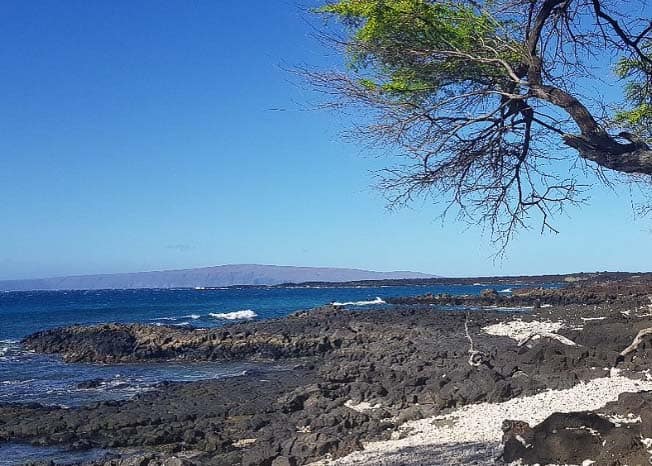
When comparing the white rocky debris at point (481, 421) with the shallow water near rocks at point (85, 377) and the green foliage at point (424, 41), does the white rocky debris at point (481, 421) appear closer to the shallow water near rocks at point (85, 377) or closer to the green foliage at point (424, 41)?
the green foliage at point (424, 41)

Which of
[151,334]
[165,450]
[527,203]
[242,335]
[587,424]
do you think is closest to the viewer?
[527,203]

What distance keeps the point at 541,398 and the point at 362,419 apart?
2699mm

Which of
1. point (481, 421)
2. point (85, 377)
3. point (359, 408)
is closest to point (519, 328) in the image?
point (359, 408)

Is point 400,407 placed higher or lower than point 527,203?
lower

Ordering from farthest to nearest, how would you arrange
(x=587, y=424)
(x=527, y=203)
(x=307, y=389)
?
(x=307, y=389) < (x=587, y=424) < (x=527, y=203)

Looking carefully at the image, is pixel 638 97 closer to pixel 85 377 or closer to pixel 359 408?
pixel 359 408

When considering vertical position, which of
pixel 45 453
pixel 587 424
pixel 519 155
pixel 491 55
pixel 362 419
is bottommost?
pixel 45 453

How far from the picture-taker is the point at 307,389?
1358 centimetres

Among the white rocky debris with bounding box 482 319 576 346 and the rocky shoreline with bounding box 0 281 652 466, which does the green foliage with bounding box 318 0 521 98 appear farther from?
the white rocky debris with bounding box 482 319 576 346

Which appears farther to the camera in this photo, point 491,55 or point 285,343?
point 285,343

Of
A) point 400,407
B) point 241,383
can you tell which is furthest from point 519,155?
point 241,383

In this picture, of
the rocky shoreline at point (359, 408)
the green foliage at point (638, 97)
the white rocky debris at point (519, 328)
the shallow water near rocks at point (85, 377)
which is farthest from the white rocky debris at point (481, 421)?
the white rocky debris at point (519, 328)

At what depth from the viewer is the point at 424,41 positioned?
552 cm

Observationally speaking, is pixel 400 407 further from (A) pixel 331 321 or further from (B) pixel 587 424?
(A) pixel 331 321
